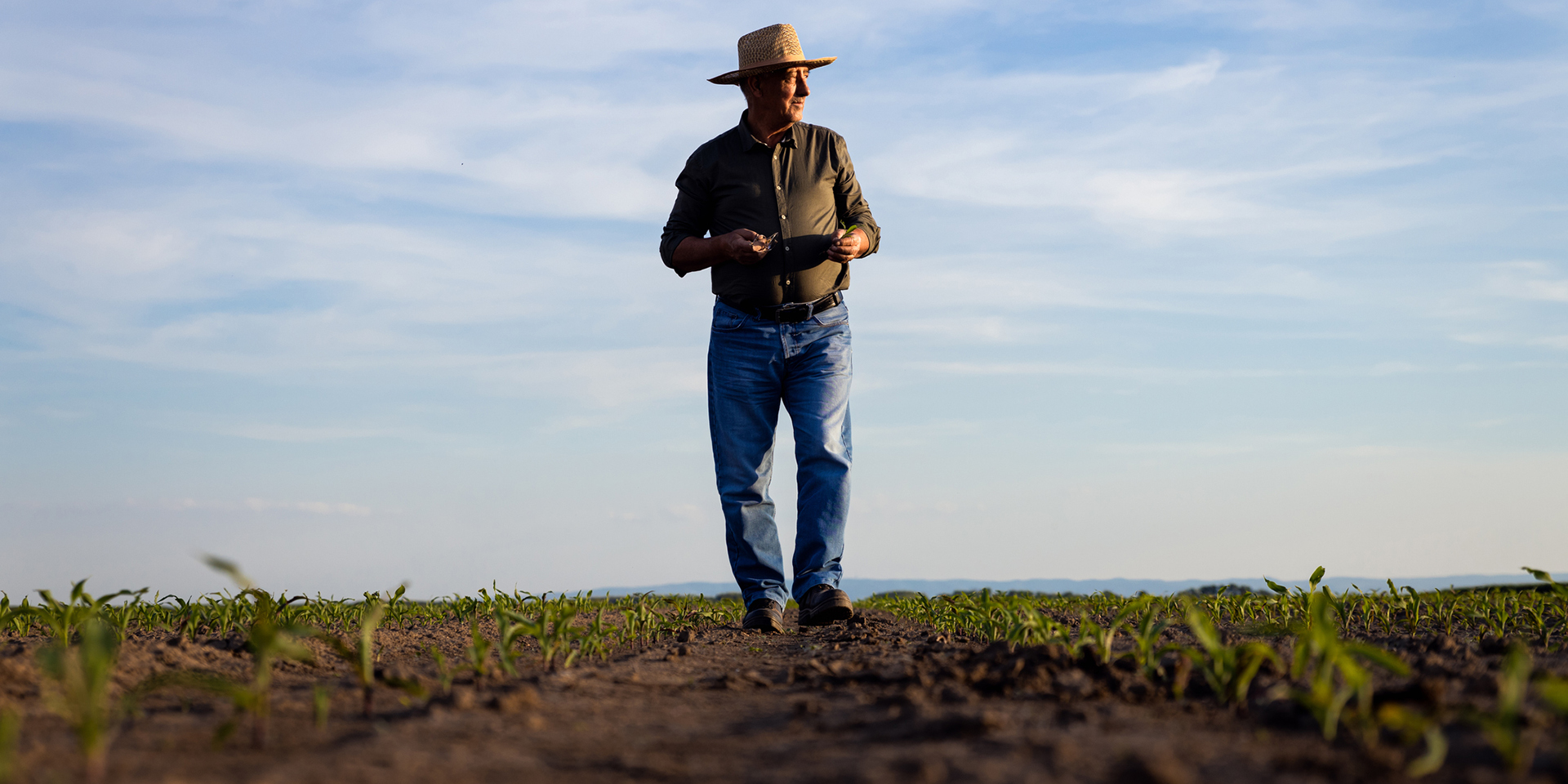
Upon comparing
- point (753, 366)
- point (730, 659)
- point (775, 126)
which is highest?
point (775, 126)

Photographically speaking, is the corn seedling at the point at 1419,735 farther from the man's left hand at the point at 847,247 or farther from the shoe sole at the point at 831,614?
the man's left hand at the point at 847,247

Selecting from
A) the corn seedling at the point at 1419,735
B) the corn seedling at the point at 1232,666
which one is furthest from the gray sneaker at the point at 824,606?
the corn seedling at the point at 1419,735

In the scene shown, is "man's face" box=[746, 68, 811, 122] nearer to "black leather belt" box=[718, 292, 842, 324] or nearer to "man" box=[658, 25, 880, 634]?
"man" box=[658, 25, 880, 634]

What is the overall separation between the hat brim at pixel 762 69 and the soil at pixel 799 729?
296 centimetres

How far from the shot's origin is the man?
508 centimetres

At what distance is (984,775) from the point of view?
1578 mm

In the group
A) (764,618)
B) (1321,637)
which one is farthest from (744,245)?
(1321,637)

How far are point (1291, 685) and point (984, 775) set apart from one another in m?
1.20

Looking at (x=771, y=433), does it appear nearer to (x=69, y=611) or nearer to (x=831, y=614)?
Answer: (x=831, y=614)

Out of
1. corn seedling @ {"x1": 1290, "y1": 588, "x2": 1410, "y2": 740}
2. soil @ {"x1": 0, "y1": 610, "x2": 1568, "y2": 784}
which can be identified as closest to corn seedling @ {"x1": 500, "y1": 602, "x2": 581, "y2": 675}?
soil @ {"x1": 0, "y1": 610, "x2": 1568, "y2": 784}

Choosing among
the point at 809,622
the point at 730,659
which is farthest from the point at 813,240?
the point at 730,659

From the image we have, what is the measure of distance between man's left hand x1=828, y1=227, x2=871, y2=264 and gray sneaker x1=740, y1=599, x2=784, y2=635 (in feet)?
5.61

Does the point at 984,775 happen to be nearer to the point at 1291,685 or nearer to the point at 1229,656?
the point at 1229,656

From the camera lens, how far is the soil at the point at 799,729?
1.68 m
